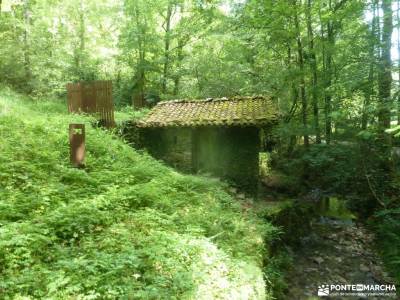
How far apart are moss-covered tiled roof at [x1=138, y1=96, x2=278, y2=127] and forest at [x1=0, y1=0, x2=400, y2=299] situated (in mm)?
1024

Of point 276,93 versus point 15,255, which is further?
point 276,93

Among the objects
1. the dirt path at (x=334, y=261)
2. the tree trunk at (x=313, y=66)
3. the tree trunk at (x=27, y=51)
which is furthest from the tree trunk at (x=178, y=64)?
the dirt path at (x=334, y=261)

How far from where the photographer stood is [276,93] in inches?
553

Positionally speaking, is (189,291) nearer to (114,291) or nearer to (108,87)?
(114,291)

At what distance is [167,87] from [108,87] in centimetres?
862

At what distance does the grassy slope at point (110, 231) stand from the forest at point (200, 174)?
27 millimetres

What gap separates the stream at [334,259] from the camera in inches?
294

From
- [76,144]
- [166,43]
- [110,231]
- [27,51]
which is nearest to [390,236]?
[110,231]

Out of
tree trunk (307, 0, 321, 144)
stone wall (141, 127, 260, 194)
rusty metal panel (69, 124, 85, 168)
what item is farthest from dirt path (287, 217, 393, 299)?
rusty metal panel (69, 124, 85, 168)

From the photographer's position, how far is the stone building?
10.9 metres

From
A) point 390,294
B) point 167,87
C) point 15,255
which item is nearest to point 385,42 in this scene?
point 390,294

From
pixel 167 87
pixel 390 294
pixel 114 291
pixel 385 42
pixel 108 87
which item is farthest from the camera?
pixel 167 87

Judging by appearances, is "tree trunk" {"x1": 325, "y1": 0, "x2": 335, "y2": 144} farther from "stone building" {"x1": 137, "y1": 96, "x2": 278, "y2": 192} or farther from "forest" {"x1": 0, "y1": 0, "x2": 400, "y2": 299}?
"stone building" {"x1": 137, "y1": 96, "x2": 278, "y2": 192}

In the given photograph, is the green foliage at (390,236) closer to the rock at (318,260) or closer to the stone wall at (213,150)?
the rock at (318,260)
